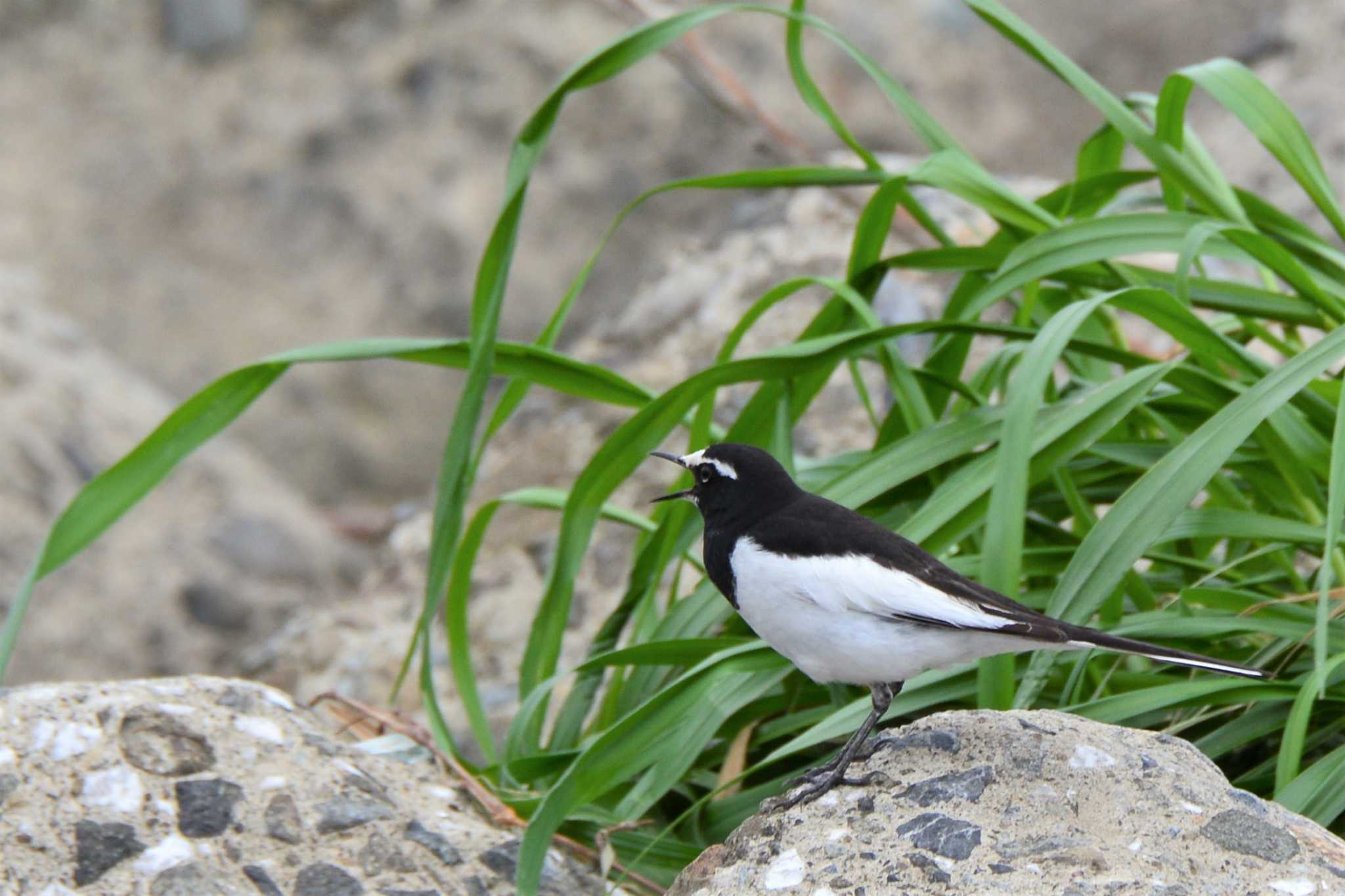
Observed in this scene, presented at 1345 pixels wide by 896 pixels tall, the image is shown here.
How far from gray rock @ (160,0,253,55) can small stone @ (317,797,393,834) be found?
17.0 ft

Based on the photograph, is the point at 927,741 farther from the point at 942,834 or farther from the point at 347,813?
the point at 347,813

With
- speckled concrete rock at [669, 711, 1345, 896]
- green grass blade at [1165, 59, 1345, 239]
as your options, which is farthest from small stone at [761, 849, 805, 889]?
green grass blade at [1165, 59, 1345, 239]

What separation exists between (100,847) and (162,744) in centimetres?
17

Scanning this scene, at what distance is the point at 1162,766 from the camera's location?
178 centimetres

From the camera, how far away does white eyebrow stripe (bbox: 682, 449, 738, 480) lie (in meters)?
2.11

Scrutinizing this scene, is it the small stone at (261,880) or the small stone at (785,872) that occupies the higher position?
the small stone at (785,872)

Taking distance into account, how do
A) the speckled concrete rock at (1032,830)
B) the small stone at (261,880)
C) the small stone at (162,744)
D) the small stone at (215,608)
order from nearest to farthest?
1. the speckled concrete rock at (1032,830)
2. the small stone at (261,880)
3. the small stone at (162,744)
4. the small stone at (215,608)

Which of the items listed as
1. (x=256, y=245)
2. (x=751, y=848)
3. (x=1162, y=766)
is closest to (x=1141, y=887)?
(x=1162, y=766)

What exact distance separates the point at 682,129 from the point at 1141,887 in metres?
5.16

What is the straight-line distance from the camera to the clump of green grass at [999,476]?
85.2 inches

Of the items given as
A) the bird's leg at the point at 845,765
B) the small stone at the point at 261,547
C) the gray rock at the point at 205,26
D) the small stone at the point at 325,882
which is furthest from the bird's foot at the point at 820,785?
the gray rock at the point at 205,26

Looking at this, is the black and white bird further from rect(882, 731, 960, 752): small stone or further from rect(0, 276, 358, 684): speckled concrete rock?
rect(0, 276, 358, 684): speckled concrete rock

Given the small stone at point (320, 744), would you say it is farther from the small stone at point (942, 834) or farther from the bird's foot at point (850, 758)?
the small stone at point (942, 834)

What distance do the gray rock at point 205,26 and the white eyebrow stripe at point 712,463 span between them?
5.03 metres
